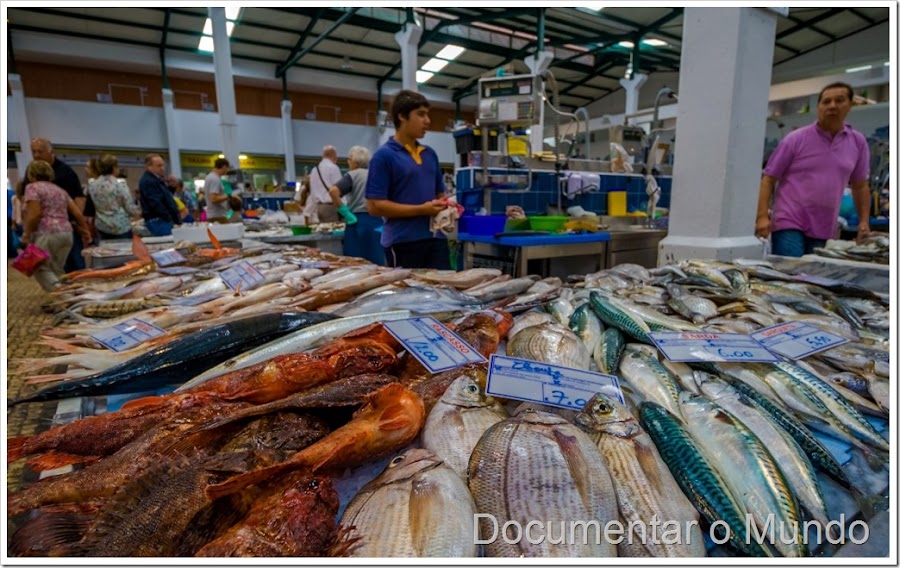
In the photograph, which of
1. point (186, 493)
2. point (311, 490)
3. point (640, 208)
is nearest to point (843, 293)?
point (311, 490)

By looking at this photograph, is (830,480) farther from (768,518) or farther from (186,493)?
(186,493)

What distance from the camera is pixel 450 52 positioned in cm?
1950

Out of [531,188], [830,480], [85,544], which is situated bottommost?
[830,480]

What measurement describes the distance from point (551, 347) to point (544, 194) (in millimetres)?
5301

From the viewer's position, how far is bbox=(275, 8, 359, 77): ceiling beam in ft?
49.1

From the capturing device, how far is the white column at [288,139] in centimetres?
1984

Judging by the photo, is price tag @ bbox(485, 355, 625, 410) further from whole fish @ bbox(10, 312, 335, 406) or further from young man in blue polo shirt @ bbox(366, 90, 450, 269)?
young man in blue polo shirt @ bbox(366, 90, 450, 269)

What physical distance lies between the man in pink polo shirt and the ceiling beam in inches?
573

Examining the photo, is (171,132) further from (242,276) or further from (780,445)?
(780,445)

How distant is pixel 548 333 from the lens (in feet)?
5.25

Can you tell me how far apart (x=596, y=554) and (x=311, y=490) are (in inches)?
21.4

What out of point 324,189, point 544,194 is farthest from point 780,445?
point 324,189

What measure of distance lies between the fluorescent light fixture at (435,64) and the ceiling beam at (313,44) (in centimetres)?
484

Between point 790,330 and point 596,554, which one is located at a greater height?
point 790,330
